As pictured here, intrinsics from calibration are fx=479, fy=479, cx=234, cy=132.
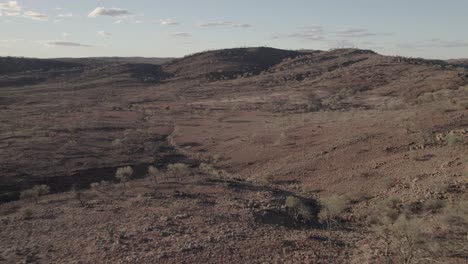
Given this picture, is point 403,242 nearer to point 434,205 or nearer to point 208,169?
point 434,205

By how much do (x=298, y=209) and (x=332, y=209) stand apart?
1.17m

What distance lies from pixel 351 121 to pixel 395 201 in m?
16.7

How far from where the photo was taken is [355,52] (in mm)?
108562

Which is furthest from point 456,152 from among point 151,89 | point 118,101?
point 151,89

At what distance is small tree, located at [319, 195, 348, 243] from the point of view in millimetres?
15843

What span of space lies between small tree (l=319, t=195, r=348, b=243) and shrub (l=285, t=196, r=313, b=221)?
1.47 ft

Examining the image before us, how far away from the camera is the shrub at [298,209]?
16297 millimetres

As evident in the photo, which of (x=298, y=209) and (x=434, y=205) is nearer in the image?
(x=434, y=205)

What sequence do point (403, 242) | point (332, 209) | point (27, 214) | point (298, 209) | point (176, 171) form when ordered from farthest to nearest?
point (176, 171)
point (298, 209)
point (332, 209)
point (27, 214)
point (403, 242)

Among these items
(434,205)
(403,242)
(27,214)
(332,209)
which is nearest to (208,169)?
(332,209)

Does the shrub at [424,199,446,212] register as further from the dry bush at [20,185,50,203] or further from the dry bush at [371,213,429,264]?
the dry bush at [20,185,50,203]

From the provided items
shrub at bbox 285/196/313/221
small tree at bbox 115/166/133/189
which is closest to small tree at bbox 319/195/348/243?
shrub at bbox 285/196/313/221

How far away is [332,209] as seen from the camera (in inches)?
656

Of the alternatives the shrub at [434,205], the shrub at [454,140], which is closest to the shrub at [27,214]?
the shrub at [434,205]
